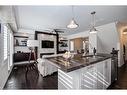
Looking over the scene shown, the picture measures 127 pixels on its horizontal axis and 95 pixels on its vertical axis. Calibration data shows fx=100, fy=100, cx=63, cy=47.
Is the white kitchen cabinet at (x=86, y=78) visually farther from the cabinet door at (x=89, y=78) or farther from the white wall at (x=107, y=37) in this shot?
the white wall at (x=107, y=37)

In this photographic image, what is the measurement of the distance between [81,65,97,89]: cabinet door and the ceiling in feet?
5.66

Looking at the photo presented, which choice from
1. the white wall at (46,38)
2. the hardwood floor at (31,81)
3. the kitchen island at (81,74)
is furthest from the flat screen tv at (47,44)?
the kitchen island at (81,74)

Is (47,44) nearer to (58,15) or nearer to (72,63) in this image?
(58,15)

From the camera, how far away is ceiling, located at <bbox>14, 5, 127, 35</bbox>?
2.71 metres

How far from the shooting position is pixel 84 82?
1.49 m

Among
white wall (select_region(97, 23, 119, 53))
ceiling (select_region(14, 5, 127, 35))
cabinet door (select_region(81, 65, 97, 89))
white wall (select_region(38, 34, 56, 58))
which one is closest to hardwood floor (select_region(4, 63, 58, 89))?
white wall (select_region(38, 34, 56, 58))

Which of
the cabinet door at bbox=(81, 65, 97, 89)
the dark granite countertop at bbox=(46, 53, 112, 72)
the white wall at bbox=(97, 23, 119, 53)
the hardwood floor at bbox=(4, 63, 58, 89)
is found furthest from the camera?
the white wall at bbox=(97, 23, 119, 53)

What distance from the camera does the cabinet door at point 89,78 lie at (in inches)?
58.0

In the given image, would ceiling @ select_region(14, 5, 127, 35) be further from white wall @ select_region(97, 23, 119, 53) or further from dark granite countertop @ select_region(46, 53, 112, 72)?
dark granite countertop @ select_region(46, 53, 112, 72)

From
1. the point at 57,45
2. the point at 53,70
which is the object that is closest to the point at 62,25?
the point at 57,45

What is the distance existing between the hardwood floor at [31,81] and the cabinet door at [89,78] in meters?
1.13

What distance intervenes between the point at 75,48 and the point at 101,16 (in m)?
1.40

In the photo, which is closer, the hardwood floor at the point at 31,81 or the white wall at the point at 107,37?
the hardwood floor at the point at 31,81
